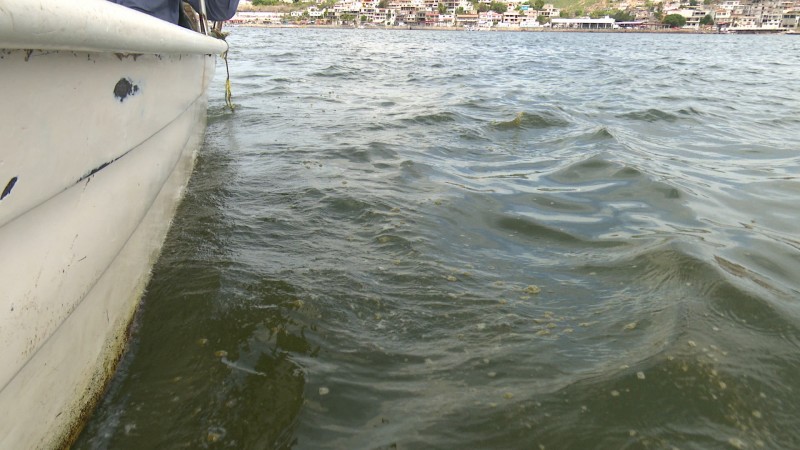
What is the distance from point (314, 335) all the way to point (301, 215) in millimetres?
1469

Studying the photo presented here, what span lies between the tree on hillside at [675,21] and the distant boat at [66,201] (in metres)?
127

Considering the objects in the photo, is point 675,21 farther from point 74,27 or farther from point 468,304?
point 74,27

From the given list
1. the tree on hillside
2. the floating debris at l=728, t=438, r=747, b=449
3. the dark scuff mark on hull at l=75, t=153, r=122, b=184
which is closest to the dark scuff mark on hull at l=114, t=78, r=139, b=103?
the dark scuff mark on hull at l=75, t=153, r=122, b=184

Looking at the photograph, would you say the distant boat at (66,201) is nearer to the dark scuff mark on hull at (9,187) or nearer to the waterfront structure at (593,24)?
the dark scuff mark on hull at (9,187)

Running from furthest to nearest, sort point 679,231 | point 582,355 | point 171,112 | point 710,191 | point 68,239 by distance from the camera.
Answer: point 710,191, point 679,231, point 171,112, point 582,355, point 68,239

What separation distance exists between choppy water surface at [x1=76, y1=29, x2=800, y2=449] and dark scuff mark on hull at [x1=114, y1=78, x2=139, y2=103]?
98cm

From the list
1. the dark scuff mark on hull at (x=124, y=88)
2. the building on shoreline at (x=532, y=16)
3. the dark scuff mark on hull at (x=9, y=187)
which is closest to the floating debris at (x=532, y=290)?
the dark scuff mark on hull at (x=124, y=88)

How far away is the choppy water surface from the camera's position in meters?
1.69

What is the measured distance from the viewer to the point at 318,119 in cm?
673

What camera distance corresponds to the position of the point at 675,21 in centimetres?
10525

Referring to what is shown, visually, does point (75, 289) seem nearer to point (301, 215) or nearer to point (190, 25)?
point (301, 215)

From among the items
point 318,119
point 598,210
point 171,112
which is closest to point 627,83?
point 318,119

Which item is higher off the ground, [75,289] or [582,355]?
[75,289]

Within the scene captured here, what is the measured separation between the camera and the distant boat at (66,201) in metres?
1.15
